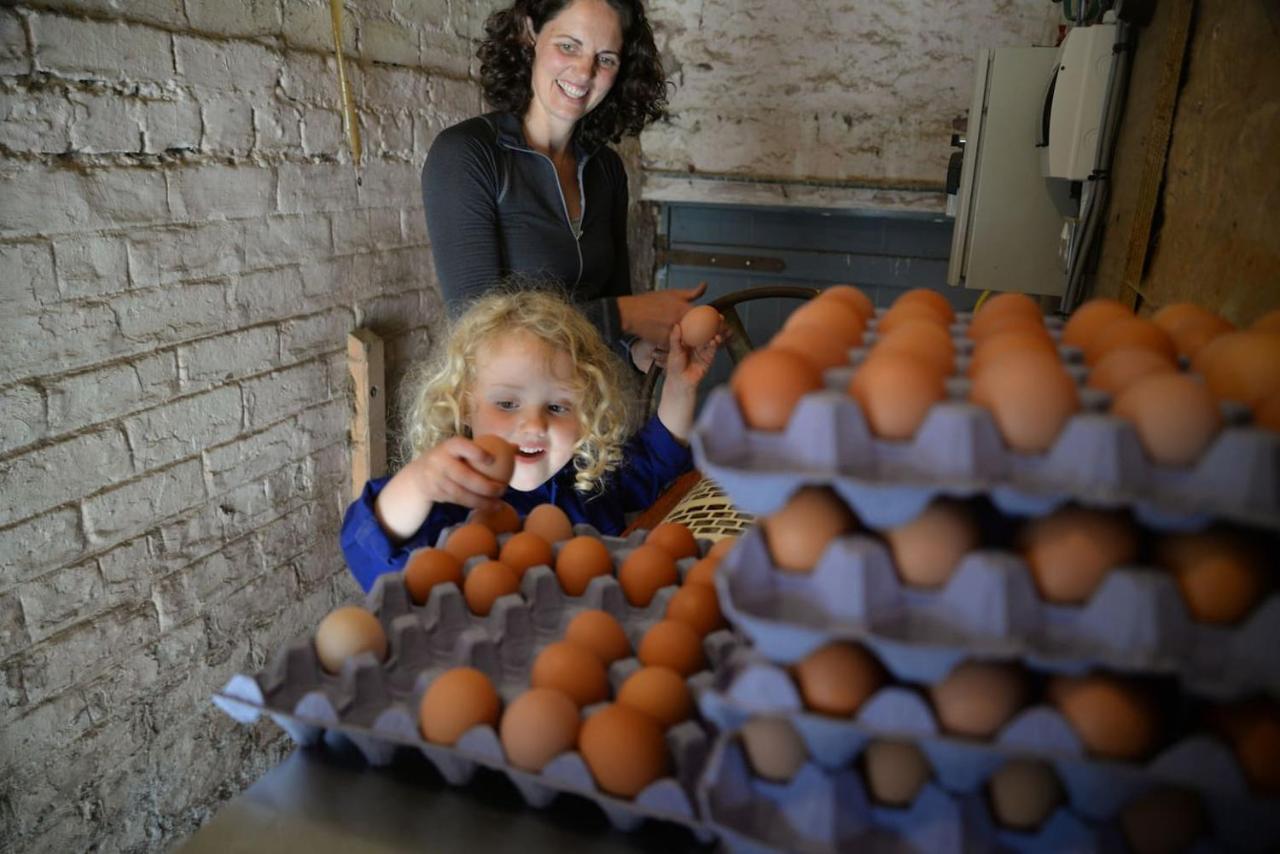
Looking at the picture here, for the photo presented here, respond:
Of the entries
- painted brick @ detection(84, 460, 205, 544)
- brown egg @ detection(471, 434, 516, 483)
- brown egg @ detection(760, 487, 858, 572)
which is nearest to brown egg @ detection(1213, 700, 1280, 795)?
brown egg @ detection(760, 487, 858, 572)

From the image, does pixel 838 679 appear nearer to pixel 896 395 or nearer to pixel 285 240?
pixel 896 395

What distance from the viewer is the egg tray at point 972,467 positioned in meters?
0.46

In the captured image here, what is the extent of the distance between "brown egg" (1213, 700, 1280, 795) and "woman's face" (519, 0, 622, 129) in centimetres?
177

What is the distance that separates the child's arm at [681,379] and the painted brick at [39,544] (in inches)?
41.0

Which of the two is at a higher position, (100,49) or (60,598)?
(100,49)

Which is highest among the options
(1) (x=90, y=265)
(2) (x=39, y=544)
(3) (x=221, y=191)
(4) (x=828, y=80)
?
(4) (x=828, y=80)

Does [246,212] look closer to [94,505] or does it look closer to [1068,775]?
[94,505]

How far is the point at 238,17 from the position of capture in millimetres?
1737

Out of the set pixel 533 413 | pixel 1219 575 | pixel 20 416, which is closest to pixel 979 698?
pixel 1219 575

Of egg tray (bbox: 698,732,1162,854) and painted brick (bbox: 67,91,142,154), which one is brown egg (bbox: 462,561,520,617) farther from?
painted brick (bbox: 67,91,142,154)

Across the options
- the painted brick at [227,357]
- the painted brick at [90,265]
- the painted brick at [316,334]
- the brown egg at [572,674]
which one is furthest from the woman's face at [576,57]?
the brown egg at [572,674]

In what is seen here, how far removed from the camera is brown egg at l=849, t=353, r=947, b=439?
0.51 meters

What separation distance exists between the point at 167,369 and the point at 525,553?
1097mm

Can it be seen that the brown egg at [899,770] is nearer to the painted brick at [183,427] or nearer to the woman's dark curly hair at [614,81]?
the painted brick at [183,427]
